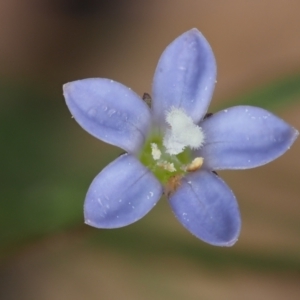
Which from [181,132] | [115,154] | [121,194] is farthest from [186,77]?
[115,154]

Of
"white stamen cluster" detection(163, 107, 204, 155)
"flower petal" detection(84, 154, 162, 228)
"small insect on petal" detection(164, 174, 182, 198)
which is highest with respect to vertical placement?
"white stamen cluster" detection(163, 107, 204, 155)

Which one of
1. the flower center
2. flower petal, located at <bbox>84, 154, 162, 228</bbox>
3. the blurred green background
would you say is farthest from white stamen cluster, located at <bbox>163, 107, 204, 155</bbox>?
the blurred green background

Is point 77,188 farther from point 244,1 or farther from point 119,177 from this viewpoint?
point 244,1

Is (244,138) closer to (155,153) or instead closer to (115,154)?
(155,153)

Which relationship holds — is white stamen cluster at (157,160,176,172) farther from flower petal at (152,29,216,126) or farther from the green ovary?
flower petal at (152,29,216,126)

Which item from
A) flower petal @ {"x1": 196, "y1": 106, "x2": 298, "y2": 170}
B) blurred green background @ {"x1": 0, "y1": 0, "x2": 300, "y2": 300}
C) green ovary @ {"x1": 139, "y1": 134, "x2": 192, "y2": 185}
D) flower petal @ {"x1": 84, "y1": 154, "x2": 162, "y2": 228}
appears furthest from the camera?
blurred green background @ {"x1": 0, "y1": 0, "x2": 300, "y2": 300}

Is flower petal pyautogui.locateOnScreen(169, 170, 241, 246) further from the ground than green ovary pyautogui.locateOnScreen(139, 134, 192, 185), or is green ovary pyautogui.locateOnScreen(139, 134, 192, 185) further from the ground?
green ovary pyautogui.locateOnScreen(139, 134, 192, 185)

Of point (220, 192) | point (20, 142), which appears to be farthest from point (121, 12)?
point (220, 192)
